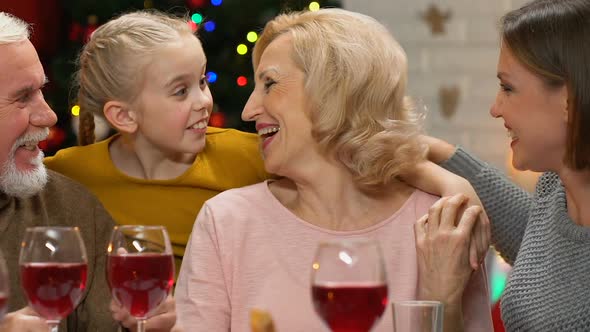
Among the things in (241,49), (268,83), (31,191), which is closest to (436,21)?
A: (241,49)

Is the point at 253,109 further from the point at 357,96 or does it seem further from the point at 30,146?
the point at 30,146

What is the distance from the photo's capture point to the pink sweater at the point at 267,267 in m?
2.08

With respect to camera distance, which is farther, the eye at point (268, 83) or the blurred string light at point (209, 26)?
the blurred string light at point (209, 26)

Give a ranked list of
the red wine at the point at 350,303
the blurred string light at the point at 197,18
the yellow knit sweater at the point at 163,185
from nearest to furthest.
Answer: the red wine at the point at 350,303
the yellow knit sweater at the point at 163,185
the blurred string light at the point at 197,18

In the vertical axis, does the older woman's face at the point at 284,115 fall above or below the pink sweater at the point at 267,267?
above

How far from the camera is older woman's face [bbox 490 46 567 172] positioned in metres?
2.02

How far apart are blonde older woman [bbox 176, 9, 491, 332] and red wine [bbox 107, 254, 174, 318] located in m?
0.63

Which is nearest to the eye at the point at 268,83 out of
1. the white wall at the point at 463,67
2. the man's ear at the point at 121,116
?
the man's ear at the point at 121,116

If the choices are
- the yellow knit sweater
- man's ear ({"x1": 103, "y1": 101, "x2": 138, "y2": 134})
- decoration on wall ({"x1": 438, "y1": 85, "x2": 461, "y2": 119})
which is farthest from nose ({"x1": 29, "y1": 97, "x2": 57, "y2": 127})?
decoration on wall ({"x1": 438, "y1": 85, "x2": 461, "y2": 119})

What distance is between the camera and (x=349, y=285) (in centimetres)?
131

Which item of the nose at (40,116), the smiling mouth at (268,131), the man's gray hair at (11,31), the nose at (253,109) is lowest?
the smiling mouth at (268,131)

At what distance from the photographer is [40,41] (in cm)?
525

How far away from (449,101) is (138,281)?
409 centimetres

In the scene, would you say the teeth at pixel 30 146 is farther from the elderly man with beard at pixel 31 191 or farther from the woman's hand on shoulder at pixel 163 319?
the woman's hand on shoulder at pixel 163 319
